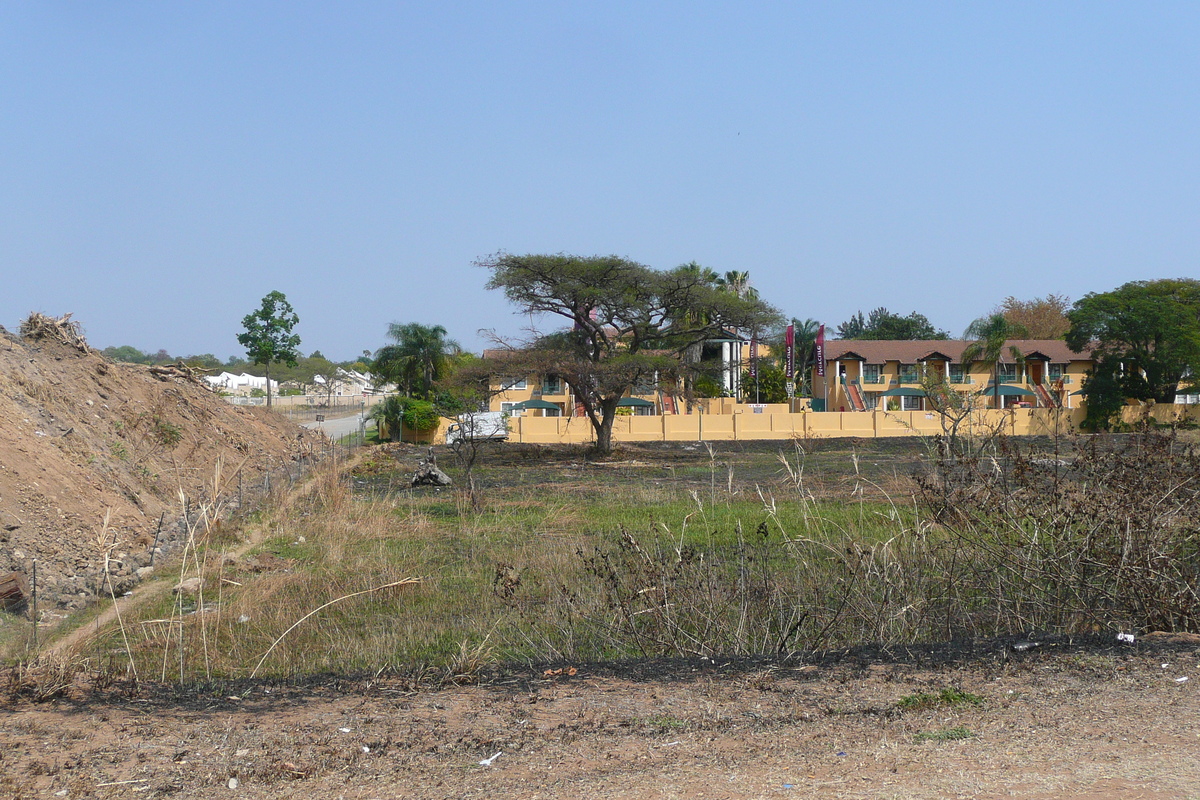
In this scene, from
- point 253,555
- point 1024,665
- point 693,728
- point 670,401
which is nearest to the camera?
point 693,728

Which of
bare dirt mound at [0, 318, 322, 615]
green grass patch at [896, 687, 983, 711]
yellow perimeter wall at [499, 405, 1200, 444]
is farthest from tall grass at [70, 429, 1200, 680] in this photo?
yellow perimeter wall at [499, 405, 1200, 444]

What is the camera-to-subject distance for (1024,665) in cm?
647

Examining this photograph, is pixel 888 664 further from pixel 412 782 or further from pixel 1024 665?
pixel 412 782

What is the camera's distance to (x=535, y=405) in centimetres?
5291

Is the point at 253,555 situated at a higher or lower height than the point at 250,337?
lower

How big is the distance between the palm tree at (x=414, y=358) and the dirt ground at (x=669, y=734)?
45.2m

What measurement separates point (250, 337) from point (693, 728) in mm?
59607

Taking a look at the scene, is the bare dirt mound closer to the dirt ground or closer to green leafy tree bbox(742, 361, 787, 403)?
the dirt ground

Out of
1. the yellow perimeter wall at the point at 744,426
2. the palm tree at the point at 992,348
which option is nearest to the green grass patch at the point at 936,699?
the yellow perimeter wall at the point at 744,426

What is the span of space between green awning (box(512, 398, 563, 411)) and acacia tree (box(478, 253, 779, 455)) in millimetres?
10529

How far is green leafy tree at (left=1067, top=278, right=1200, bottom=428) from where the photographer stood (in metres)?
48.3

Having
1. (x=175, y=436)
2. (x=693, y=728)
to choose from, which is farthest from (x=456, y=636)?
(x=175, y=436)

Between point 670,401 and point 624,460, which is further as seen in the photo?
point 670,401

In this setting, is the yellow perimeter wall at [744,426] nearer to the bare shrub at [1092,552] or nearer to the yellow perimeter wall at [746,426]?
the yellow perimeter wall at [746,426]
